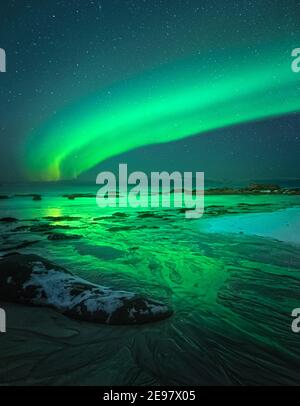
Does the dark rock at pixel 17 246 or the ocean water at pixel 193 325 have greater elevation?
the dark rock at pixel 17 246

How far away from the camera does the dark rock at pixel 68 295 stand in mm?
3941

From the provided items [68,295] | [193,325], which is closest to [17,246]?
[68,295]

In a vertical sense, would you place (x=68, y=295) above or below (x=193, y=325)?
above

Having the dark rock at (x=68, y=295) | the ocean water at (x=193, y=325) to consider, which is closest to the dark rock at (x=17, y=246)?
the ocean water at (x=193, y=325)

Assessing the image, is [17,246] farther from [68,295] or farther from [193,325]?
[193,325]

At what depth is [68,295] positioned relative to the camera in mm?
4438

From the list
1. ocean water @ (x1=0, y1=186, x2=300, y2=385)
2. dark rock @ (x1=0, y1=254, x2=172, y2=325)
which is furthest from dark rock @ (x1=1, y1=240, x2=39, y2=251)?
dark rock @ (x1=0, y1=254, x2=172, y2=325)

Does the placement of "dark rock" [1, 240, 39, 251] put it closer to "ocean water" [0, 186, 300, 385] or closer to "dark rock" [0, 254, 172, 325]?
"ocean water" [0, 186, 300, 385]

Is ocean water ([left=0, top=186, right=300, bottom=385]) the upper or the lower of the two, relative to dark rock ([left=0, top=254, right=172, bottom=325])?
lower

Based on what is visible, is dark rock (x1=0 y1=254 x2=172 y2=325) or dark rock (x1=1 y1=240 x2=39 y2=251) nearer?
dark rock (x1=0 y1=254 x2=172 y2=325)

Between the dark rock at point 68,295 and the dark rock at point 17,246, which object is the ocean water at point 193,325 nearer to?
the dark rock at point 17,246

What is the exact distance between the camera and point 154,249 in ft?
28.2

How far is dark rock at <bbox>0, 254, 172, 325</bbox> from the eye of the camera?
3.94m
